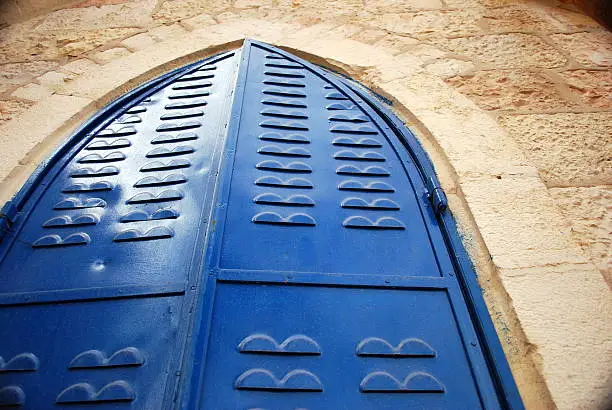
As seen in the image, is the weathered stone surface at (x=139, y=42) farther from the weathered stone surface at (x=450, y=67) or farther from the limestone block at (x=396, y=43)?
the weathered stone surface at (x=450, y=67)

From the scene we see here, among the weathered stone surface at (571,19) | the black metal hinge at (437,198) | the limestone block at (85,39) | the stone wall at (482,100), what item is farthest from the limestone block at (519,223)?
the limestone block at (85,39)

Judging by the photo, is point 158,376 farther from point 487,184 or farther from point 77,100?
point 77,100

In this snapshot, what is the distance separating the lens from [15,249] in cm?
167

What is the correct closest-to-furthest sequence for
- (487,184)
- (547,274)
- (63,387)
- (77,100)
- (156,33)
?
(63,387) → (547,274) → (487,184) → (77,100) → (156,33)

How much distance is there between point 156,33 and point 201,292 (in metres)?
2.34

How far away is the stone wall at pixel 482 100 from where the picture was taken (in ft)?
4.91

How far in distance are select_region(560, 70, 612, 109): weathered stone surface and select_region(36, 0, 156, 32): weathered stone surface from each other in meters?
2.83

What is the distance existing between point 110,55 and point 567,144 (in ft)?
8.99

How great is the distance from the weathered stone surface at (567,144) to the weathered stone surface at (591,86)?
0.12 meters

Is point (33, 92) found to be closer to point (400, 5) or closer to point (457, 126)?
point (457, 126)

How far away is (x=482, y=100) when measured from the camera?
7.88 ft

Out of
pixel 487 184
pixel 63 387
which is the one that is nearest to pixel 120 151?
pixel 63 387

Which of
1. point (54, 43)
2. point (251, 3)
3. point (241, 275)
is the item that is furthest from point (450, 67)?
point (54, 43)

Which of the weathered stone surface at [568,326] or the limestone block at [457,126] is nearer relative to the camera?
A: the weathered stone surface at [568,326]
